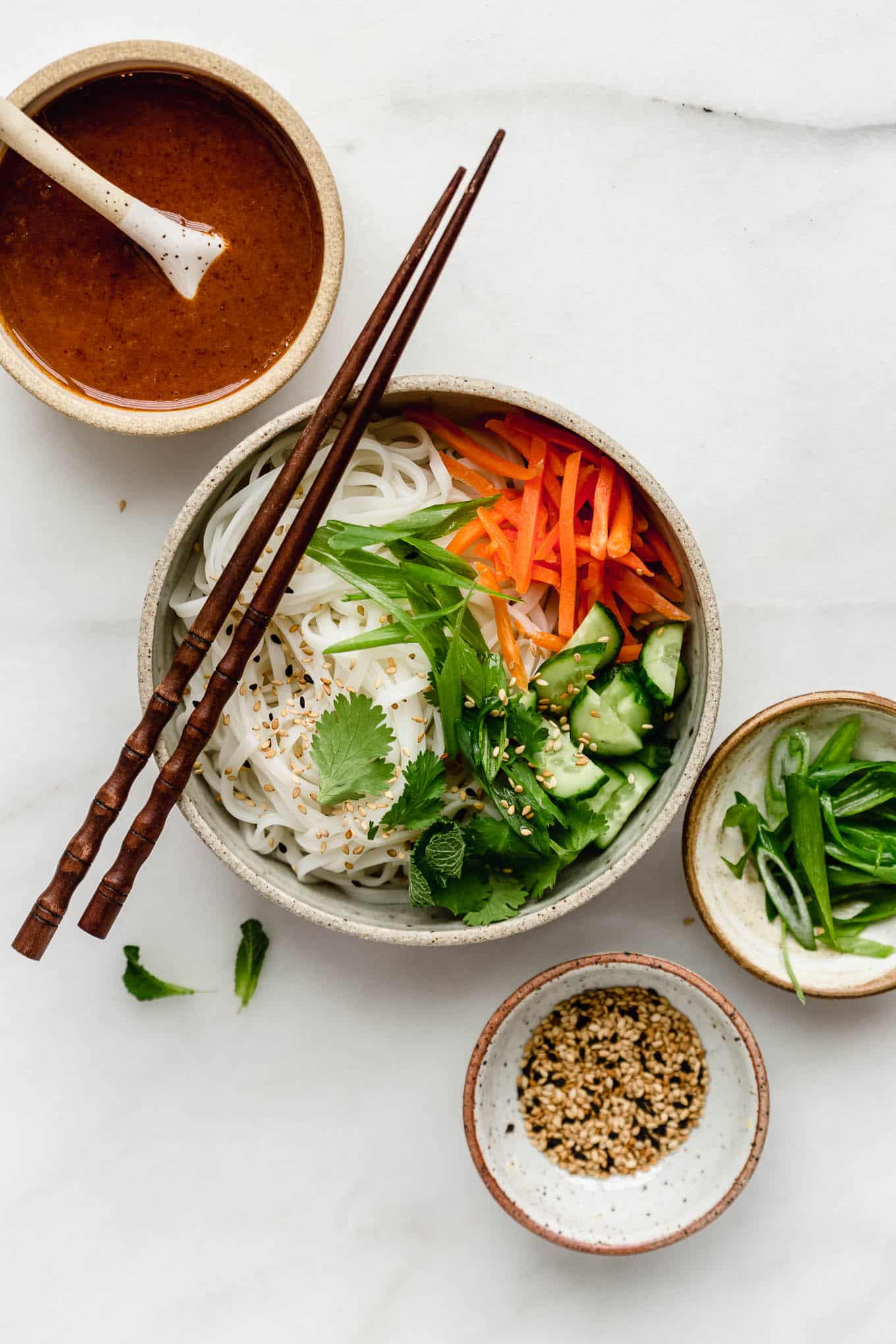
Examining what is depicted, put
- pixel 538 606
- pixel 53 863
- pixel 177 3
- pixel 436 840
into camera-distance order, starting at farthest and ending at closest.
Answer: pixel 53 863, pixel 177 3, pixel 538 606, pixel 436 840

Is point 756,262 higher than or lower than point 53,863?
higher

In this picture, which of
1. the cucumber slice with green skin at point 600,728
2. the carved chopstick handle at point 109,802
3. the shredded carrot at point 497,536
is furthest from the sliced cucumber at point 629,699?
the carved chopstick handle at point 109,802

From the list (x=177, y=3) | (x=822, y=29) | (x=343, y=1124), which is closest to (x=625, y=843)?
(x=343, y=1124)

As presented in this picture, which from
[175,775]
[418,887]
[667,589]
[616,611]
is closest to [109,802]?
[175,775]

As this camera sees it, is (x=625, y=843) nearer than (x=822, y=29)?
Yes

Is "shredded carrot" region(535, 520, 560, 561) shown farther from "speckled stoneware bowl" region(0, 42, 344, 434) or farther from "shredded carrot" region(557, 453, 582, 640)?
"speckled stoneware bowl" region(0, 42, 344, 434)

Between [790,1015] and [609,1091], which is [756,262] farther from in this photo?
[609,1091]

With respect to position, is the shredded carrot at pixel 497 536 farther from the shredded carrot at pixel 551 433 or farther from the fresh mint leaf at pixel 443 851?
the fresh mint leaf at pixel 443 851

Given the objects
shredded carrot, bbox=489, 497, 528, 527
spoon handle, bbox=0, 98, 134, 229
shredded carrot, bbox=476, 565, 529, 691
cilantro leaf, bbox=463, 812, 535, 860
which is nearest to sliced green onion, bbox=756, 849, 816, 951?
cilantro leaf, bbox=463, 812, 535, 860

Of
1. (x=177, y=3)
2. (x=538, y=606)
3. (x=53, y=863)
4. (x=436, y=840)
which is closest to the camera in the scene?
(x=436, y=840)
